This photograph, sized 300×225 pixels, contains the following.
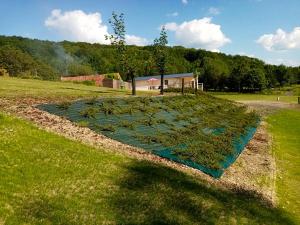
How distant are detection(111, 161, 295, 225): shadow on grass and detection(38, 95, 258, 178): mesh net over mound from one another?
12.5 feet

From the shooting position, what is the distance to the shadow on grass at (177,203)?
14.2m

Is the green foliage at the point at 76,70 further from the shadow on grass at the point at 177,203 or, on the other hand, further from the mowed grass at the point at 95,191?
the shadow on grass at the point at 177,203

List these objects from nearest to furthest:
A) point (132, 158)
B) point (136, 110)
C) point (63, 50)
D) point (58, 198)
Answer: point (58, 198) < point (132, 158) < point (136, 110) < point (63, 50)

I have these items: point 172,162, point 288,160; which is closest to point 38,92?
point 172,162

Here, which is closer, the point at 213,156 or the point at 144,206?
the point at 144,206

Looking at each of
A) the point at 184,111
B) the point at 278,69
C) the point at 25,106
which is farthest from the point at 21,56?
the point at 278,69

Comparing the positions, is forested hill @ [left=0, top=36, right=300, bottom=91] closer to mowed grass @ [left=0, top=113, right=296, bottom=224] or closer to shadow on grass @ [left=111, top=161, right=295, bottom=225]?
mowed grass @ [left=0, top=113, right=296, bottom=224]

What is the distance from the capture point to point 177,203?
1564 cm

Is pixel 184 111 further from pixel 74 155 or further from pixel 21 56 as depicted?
pixel 21 56

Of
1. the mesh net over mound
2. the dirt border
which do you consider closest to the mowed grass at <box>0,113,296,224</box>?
the dirt border

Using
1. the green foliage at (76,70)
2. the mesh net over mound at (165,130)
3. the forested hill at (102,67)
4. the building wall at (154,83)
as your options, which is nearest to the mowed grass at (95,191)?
the mesh net over mound at (165,130)

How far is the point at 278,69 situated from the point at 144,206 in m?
192

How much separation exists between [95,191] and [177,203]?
3.18m

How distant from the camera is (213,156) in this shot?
25391 millimetres
